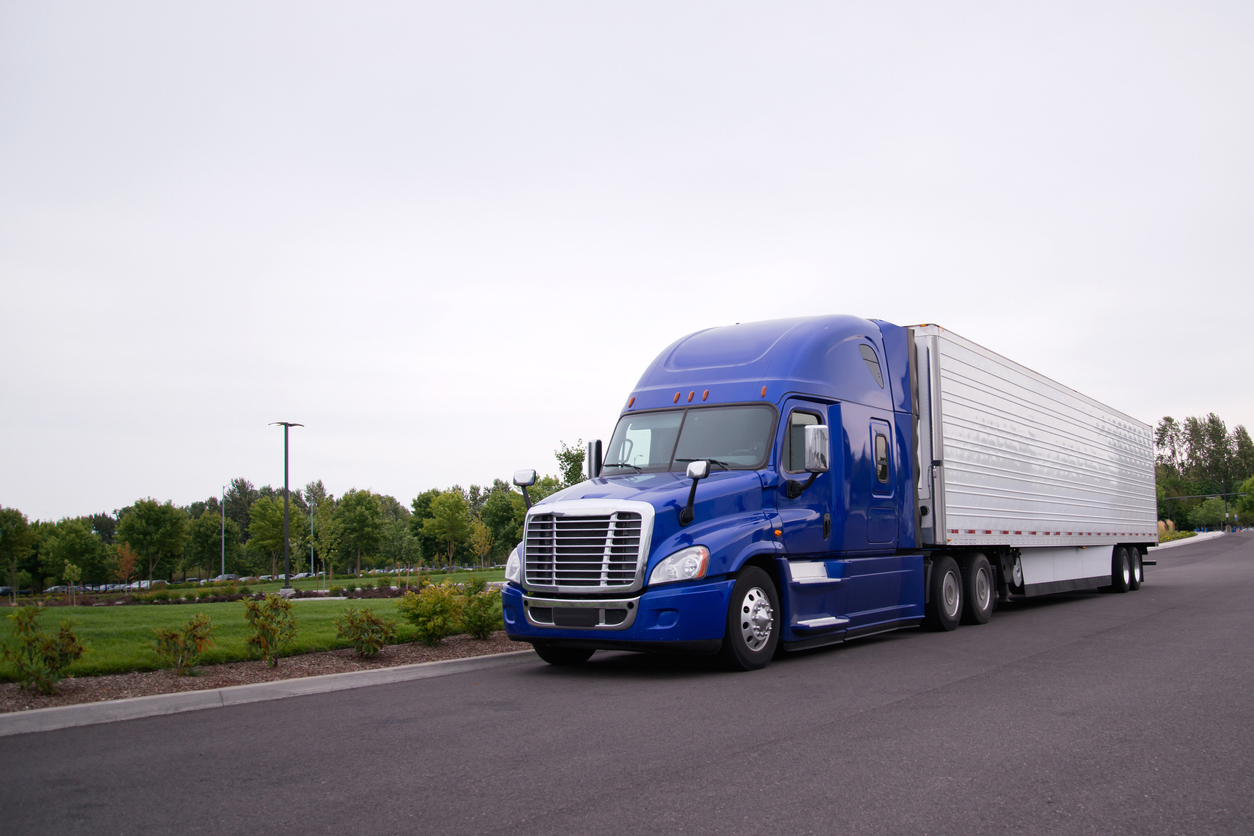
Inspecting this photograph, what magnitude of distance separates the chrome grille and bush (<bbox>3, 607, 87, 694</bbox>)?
417 cm

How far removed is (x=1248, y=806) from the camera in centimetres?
443

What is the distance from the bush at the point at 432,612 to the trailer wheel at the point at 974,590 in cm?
743

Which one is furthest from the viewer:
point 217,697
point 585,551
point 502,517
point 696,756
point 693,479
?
point 502,517

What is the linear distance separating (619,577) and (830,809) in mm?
4515

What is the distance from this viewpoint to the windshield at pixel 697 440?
32.7 ft


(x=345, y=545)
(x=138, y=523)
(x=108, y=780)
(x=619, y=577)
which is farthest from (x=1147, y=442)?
(x=138, y=523)

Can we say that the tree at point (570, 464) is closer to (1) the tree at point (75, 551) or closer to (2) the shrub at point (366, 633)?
(2) the shrub at point (366, 633)

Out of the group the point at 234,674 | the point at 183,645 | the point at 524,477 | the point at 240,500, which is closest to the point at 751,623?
the point at 524,477

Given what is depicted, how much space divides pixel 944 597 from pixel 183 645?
9.59 metres

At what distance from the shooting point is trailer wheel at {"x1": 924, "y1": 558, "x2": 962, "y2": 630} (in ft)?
42.5

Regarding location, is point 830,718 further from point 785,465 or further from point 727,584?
point 785,465

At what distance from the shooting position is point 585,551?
905 cm

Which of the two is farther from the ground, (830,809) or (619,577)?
(619,577)

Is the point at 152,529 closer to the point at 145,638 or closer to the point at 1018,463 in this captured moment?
the point at 145,638
